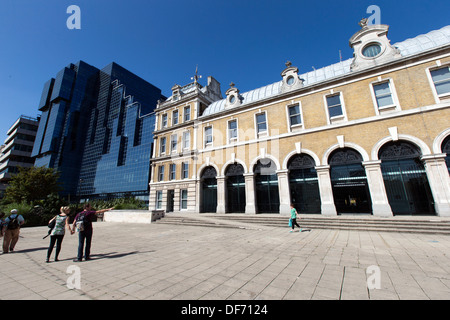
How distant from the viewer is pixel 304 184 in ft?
49.6

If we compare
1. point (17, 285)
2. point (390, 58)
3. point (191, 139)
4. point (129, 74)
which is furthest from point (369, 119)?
point (129, 74)

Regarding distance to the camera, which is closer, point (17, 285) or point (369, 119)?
point (17, 285)

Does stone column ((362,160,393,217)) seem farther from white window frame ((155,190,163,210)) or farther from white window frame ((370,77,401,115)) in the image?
white window frame ((155,190,163,210))

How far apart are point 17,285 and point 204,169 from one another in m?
16.4

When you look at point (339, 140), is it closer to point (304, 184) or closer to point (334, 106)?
point (334, 106)

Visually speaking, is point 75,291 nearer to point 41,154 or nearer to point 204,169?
point 204,169

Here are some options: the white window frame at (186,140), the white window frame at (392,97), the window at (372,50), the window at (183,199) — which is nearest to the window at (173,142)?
the white window frame at (186,140)

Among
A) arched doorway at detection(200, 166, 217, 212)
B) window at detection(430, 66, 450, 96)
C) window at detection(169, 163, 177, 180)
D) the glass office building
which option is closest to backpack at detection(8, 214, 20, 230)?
arched doorway at detection(200, 166, 217, 212)

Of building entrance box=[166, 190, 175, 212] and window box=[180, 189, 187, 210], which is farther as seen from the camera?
building entrance box=[166, 190, 175, 212]

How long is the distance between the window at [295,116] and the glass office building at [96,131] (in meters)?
65.2

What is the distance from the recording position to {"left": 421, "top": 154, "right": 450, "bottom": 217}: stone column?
10555 millimetres

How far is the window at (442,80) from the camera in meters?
11.7

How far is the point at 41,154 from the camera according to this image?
78.6 metres

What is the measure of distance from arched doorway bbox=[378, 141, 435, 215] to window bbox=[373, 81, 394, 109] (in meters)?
2.92
